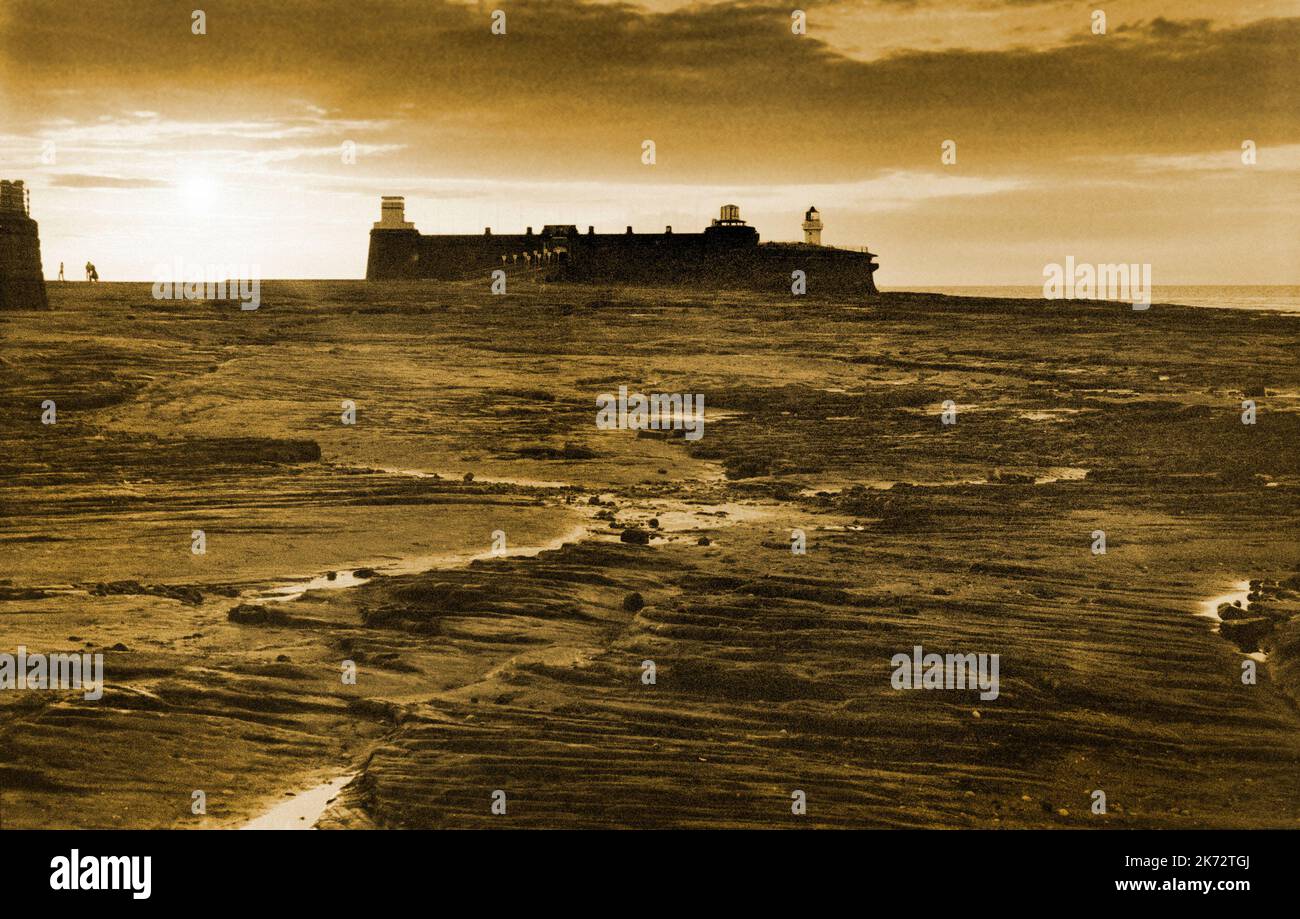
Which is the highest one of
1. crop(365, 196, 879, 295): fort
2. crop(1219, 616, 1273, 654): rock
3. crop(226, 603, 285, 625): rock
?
crop(365, 196, 879, 295): fort

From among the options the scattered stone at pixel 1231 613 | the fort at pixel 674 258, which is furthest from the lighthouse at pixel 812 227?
the scattered stone at pixel 1231 613

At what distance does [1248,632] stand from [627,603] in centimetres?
439

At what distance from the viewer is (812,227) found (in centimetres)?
6606

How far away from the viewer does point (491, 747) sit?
732 centimetres

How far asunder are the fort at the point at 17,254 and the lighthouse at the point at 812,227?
1528 inches

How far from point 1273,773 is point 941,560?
4.86 m

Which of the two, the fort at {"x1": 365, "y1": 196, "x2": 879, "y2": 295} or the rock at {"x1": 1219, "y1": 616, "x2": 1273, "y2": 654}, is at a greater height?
the fort at {"x1": 365, "y1": 196, "x2": 879, "y2": 295}

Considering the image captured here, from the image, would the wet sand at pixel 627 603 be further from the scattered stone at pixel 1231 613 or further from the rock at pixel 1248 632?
the scattered stone at pixel 1231 613

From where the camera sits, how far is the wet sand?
696 centimetres

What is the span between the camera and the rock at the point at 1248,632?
9.24 meters

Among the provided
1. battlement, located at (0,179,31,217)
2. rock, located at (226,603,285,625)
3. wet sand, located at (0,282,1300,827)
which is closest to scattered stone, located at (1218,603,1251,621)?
wet sand, located at (0,282,1300,827)

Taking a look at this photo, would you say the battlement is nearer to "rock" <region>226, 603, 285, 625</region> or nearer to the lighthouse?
"rock" <region>226, 603, 285, 625</region>

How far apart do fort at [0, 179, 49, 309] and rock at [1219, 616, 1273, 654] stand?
31067 millimetres

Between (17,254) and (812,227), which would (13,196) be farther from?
(812,227)
